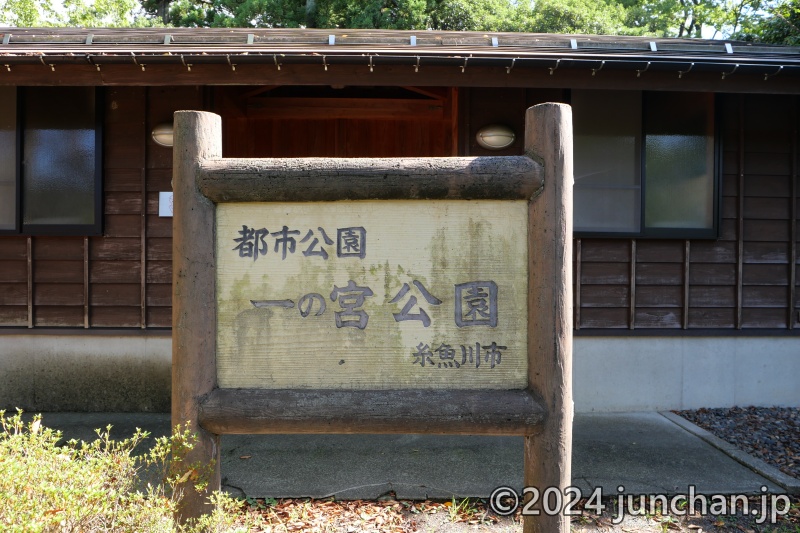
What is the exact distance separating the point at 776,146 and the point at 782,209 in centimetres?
61

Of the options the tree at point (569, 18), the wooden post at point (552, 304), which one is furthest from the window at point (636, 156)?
the tree at point (569, 18)

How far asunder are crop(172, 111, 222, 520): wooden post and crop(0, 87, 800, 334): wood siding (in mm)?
3102

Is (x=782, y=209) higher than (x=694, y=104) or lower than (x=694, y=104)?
lower

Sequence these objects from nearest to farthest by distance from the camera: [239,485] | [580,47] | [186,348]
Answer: [186,348]
[239,485]
[580,47]

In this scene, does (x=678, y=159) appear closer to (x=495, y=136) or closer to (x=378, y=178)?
(x=495, y=136)

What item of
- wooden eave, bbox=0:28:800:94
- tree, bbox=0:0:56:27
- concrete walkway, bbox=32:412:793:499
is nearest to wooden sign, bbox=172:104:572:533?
concrete walkway, bbox=32:412:793:499

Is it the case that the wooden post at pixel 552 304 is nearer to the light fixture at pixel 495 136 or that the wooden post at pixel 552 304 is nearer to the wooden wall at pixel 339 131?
the light fixture at pixel 495 136

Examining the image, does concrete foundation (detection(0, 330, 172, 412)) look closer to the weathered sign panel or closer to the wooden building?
the wooden building

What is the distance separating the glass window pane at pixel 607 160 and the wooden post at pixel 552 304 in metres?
3.21

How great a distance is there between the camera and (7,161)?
508 cm

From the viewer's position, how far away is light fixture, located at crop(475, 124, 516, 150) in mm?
5152

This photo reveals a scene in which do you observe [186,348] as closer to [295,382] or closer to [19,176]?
[295,382]

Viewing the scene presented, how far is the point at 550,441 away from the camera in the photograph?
223cm

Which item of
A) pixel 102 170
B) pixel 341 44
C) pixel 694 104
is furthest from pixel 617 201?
pixel 102 170
